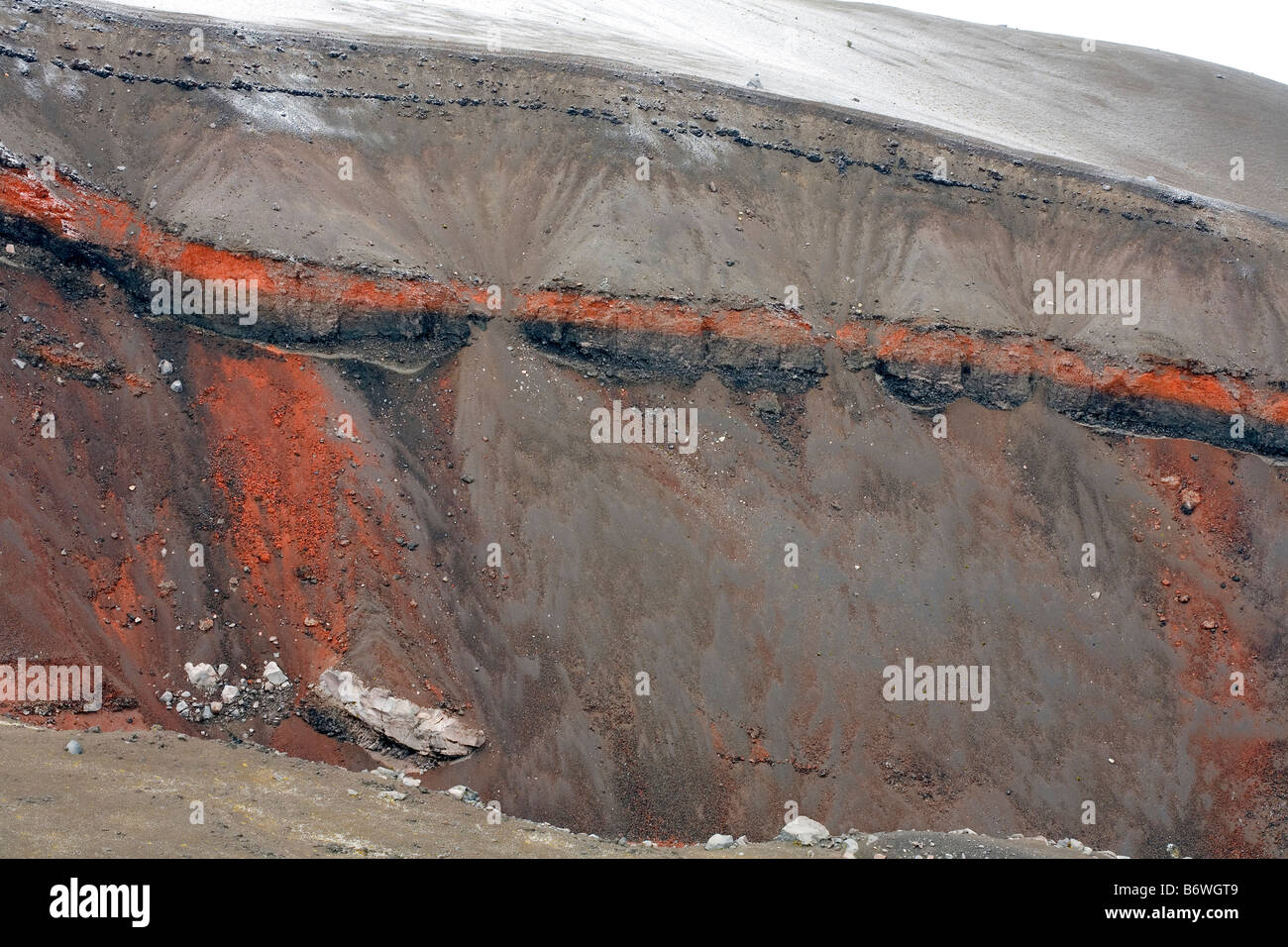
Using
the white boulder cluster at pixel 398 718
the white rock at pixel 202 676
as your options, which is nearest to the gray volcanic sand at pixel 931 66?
the white rock at pixel 202 676

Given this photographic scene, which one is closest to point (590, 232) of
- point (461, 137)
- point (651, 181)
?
point (651, 181)

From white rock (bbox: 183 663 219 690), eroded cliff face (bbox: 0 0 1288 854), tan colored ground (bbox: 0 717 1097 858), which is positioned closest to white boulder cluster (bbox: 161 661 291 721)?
white rock (bbox: 183 663 219 690)

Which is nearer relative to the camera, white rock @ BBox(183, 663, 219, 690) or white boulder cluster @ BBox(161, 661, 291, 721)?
white boulder cluster @ BBox(161, 661, 291, 721)

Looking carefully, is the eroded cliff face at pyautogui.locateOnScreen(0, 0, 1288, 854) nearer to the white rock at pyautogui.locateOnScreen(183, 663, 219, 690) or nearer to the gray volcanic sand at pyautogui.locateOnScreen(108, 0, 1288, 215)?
the white rock at pyautogui.locateOnScreen(183, 663, 219, 690)

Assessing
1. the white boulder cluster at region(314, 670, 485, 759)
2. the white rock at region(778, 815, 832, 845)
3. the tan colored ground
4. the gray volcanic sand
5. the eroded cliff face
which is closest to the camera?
the tan colored ground

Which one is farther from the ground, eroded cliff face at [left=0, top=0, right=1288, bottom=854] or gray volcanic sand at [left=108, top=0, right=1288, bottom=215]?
gray volcanic sand at [left=108, top=0, right=1288, bottom=215]

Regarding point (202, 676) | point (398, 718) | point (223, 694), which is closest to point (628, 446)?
point (398, 718)
